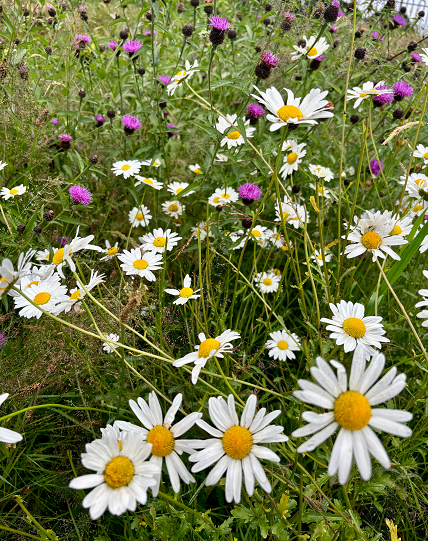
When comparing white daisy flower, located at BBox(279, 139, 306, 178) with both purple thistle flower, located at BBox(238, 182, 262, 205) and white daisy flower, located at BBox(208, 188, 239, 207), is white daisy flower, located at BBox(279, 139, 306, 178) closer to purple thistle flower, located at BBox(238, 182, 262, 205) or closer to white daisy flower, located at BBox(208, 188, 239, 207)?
purple thistle flower, located at BBox(238, 182, 262, 205)

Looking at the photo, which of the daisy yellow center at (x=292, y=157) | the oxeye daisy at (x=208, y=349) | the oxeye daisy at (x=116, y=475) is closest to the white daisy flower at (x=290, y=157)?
the daisy yellow center at (x=292, y=157)

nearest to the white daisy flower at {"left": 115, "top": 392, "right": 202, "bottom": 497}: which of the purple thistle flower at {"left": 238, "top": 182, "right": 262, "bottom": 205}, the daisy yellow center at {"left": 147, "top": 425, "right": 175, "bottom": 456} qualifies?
the daisy yellow center at {"left": 147, "top": 425, "right": 175, "bottom": 456}

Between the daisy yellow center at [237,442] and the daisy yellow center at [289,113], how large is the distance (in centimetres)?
79

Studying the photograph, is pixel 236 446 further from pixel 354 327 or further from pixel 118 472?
pixel 354 327

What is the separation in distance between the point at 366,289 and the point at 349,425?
1.53 metres

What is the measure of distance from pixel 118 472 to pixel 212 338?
0.54 meters

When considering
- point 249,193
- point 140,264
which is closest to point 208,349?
point 140,264

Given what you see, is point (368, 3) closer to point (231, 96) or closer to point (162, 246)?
point (231, 96)

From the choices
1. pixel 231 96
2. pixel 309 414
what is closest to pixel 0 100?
pixel 231 96

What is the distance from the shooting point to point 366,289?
212cm

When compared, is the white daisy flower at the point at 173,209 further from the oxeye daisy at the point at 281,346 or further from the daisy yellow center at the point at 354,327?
the daisy yellow center at the point at 354,327

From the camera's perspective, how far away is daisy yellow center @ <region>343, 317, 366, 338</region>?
121 cm

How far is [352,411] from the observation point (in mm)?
702

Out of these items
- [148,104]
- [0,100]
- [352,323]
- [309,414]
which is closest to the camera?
[309,414]
